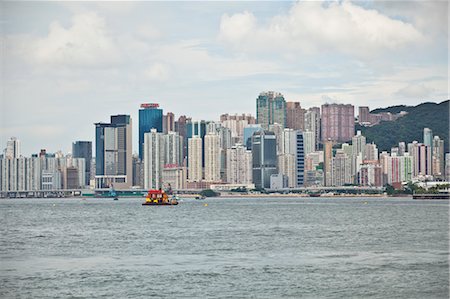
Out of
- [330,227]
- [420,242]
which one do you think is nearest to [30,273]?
[420,242]

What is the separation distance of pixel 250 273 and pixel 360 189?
146m

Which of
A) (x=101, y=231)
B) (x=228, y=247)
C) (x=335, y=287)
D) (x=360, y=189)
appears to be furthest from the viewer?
(x=360, y=189)

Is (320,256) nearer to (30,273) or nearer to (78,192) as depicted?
(30,273)

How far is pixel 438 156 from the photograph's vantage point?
599ft

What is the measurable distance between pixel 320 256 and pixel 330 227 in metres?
17.0

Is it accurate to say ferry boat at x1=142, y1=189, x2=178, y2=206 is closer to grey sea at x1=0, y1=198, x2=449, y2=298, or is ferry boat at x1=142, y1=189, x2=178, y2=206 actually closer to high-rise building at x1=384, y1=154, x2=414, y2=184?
grey sea at x1=0, y1=198, x2=449, y2=298

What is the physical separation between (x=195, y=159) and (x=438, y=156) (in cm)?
5088

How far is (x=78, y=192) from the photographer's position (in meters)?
175

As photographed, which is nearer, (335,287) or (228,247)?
(335,287)

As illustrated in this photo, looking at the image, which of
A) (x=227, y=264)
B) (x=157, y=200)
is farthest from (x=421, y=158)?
(x=227, y=264)

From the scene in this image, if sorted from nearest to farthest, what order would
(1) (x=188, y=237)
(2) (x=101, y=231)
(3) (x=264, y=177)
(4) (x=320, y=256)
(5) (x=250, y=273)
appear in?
(5) (x=250, y=273) < (4) (x=320, y=256) < (1) (x=188, y=237) < (2) (x=101, y=231) < (3) (x=264, y=177)

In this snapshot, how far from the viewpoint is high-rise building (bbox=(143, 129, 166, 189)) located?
190875mm

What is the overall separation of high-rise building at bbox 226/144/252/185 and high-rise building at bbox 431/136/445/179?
1494 inches

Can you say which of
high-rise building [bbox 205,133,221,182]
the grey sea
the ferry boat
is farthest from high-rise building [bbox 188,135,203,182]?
the grey sea
